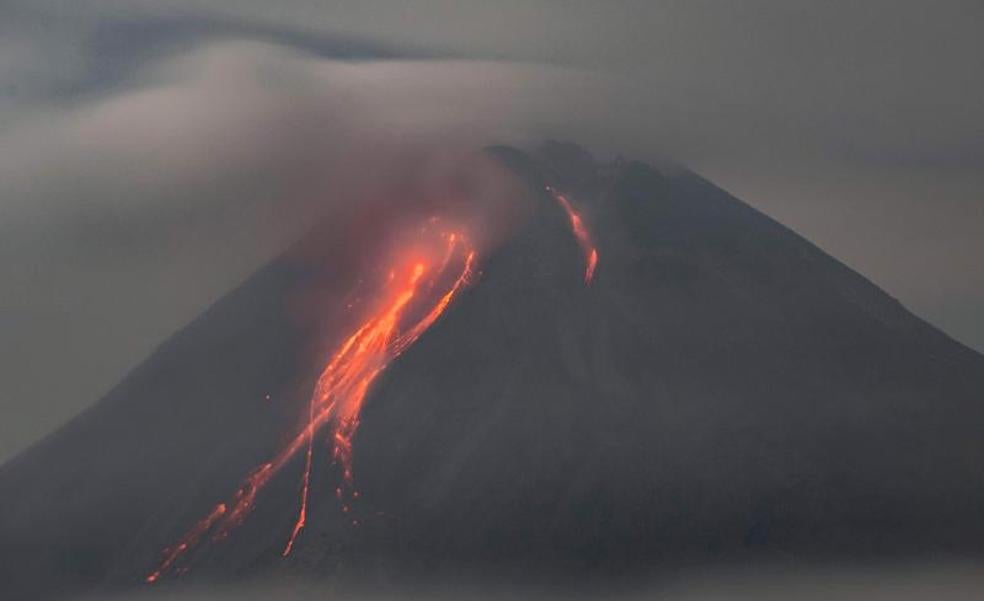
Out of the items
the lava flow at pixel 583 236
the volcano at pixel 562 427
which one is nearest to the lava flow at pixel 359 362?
the volcano at pixel 562 427

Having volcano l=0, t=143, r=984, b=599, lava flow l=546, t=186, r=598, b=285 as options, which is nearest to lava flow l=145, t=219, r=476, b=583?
volcano l=0, t=143, r=984, b=599

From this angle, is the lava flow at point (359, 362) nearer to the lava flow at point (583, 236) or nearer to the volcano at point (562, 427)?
the volcano at point (562, 427)

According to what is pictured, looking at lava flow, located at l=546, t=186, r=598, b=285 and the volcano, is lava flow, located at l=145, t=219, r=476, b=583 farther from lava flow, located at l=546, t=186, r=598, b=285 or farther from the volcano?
lava flow, located at l=546, t=186, r=598, b=285

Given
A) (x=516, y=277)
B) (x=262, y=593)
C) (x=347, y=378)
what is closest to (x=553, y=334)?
(x=516, y=277)

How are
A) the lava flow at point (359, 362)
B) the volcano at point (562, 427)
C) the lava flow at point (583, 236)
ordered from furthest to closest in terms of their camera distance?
the lava flow at point (583, 236)
the lava flow at point (359, 362)
the volcano at point (562, 427)

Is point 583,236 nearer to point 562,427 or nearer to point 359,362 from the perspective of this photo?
point 359,362

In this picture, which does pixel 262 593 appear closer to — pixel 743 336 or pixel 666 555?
pixel 666 555
